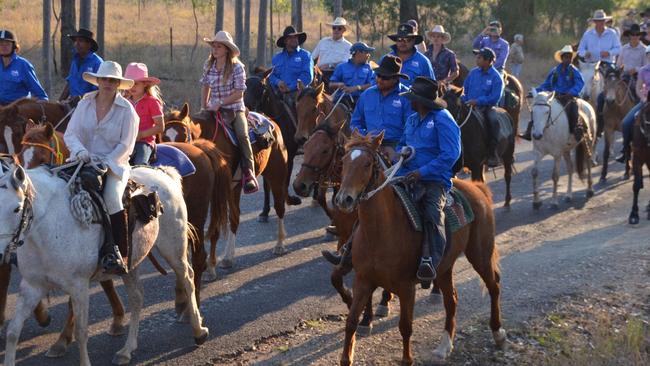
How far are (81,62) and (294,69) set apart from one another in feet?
14.5

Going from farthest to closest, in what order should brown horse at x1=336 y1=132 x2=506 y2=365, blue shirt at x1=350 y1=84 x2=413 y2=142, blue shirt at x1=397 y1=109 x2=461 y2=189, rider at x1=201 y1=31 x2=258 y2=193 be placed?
rider at x1=201 y1=31 x2=258 y2=193 → blue shirt at x1=350 y1=84 x2=413 y2=142 → blue shirt at x1=397 y1=109 x2=461 y2=189 → brown horse at x1=336 y1=132 x2=506 y2=365

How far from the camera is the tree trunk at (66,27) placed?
24.0 meters

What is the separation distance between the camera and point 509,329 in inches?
362

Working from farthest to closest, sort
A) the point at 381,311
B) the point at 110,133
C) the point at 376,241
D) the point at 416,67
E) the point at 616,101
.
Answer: the point at 616,101 < the point at 416,67 < the point at 381,311 < the point at 110,133 < the point at 376,241

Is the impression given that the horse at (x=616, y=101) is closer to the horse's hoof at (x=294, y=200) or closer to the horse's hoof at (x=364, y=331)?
the horse's hoof at (x=294, y=200)

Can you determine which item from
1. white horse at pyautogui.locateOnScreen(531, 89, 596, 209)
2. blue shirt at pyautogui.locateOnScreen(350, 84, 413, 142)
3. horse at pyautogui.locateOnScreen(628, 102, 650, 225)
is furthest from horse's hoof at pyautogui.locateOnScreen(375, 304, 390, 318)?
white horse at pyautogui.locateOnScreen(531, 89, 596, 209)

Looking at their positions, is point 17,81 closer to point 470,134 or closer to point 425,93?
point 425,93

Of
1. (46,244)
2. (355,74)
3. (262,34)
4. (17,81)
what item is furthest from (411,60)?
(262,34)

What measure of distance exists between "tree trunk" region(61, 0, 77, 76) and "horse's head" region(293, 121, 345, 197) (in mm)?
16774

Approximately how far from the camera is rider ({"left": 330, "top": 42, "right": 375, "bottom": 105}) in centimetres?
1434

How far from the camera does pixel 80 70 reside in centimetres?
1207

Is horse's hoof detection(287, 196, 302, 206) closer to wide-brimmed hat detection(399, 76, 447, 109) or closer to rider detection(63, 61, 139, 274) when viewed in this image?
wide-brimmed hat detection(399, 76, 447, 109)

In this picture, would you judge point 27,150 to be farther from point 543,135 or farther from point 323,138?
point 543,135

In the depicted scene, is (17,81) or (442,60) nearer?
(17,81)
